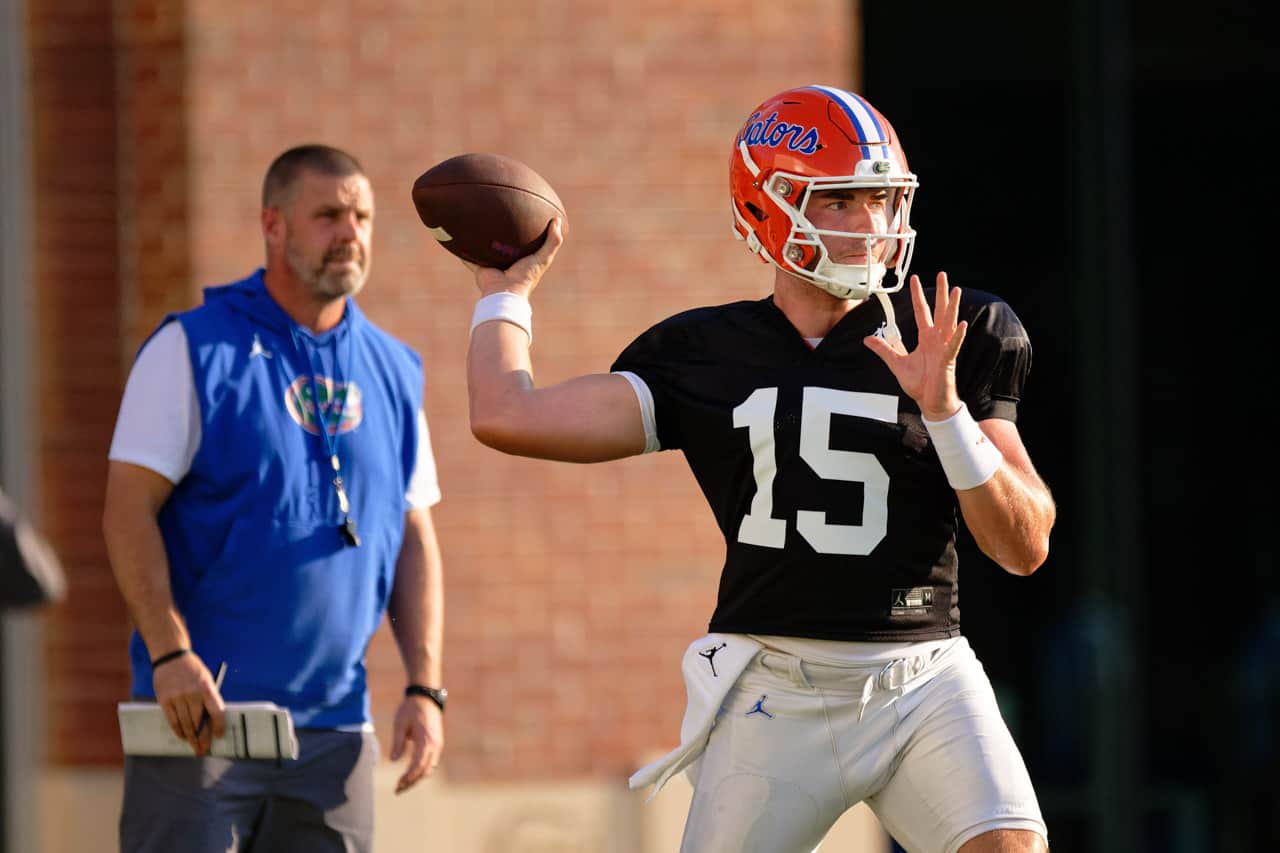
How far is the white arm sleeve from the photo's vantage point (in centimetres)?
376

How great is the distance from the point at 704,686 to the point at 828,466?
52cm

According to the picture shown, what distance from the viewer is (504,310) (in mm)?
3738

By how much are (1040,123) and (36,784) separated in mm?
5315

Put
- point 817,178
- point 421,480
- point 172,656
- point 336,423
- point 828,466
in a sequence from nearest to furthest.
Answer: point 828,466 → point 817,178 → point 172,656 → point 336,423 → point 421,480

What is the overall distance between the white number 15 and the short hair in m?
1.38

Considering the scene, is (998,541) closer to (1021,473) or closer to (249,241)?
(1021,473)

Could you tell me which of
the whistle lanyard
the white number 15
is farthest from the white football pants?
Result: the whistle lanyard

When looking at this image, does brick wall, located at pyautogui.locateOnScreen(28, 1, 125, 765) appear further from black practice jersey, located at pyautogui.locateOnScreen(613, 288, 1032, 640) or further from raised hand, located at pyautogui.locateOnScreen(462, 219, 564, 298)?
black practice jersey, located at pyautogui.locateOnScreen(613, 288, 1032, 640)

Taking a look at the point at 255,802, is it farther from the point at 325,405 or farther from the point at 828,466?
the point at 828,466

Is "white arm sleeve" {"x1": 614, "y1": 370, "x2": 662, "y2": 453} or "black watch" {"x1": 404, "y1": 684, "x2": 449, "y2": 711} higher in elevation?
"white arm sleeve" {"x1": 614, "y1": 370, "x2": 662, "y2": 453}

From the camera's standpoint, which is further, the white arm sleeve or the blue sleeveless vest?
the blue sleeveless vest

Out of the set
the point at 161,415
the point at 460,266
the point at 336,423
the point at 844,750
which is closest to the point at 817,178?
the point at 844,750

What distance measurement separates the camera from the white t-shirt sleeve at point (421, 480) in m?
4.59

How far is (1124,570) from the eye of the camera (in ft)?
25.6
